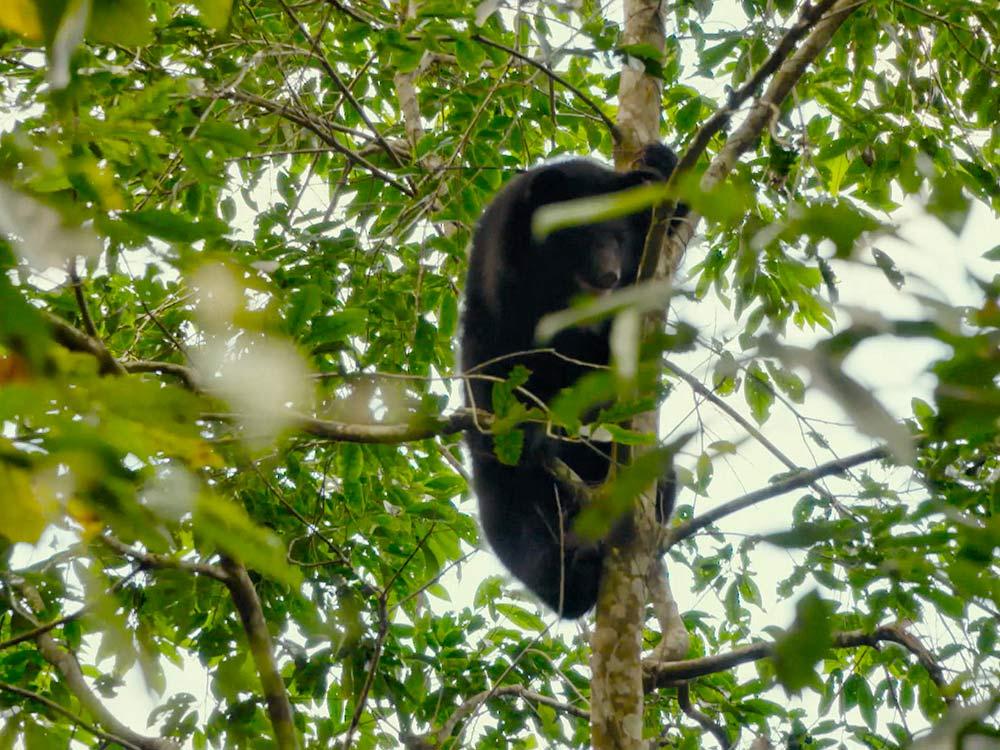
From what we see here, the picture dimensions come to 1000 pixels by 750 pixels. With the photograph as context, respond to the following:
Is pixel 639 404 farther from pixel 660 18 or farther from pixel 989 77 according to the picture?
pixel 989 77

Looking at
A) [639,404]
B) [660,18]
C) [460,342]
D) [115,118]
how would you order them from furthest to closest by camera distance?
[460,342], [660,18], [639,404], [115,118]

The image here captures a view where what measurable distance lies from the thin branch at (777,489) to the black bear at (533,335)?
1.04m

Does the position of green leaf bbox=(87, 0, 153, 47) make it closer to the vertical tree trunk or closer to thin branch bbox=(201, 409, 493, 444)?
thin branch bbox=(201, 409, 493, 444)

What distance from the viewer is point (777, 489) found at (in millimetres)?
2398

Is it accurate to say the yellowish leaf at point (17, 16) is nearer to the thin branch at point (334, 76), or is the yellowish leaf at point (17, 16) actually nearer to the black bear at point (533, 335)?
the thin branch at point (334, 76)

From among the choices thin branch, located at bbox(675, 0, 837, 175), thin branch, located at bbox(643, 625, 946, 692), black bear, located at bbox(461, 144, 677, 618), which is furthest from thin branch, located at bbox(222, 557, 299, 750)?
black bear, located at bbox(461, 144, 677, 618)

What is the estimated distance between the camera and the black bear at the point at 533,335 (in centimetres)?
397

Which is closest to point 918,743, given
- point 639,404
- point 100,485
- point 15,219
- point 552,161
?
point 100,485

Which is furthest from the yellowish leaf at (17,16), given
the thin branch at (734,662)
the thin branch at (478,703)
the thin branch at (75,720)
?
the thin branch at (478,703)

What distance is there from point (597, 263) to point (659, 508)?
126 centimetres

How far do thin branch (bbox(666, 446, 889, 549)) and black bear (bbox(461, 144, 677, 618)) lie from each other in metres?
1.04

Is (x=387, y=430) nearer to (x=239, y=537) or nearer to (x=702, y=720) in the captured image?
(x=239, y=537)

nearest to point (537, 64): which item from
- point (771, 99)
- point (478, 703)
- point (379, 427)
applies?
point (771, 99)

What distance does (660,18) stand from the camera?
368 cm
